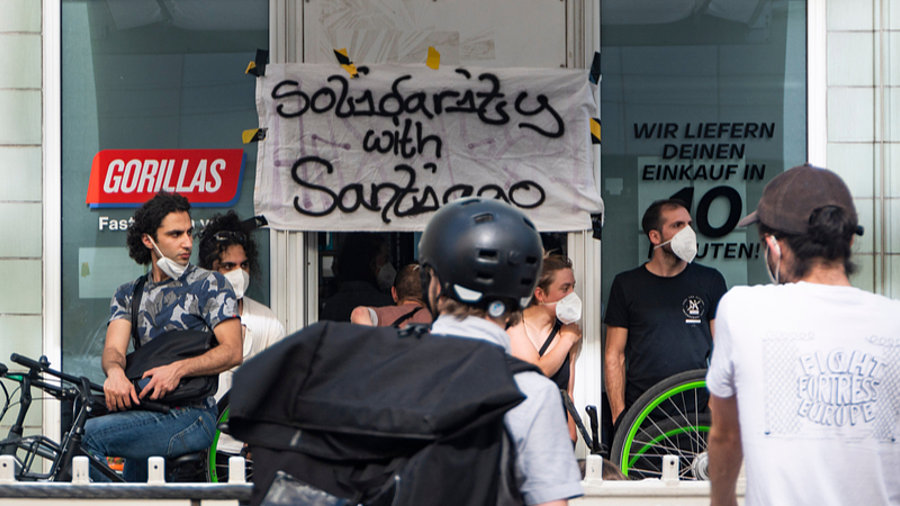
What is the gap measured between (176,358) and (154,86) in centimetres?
249

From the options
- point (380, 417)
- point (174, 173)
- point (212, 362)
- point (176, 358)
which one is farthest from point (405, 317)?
point (380, 417)

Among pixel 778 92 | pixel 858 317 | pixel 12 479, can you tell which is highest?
pixel 778 92

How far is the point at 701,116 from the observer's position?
20.4ft

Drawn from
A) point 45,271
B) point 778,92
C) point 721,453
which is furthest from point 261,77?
point 721,453

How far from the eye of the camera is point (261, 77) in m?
6.07

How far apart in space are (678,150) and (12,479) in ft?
14.3

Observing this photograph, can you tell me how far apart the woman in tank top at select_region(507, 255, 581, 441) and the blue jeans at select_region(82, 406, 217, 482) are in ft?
6.16

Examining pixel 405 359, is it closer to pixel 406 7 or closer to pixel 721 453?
pixel 721 453

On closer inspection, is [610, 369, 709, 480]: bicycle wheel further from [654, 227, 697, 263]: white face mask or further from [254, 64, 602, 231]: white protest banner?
[254, 64, 602, 231]: white protest banner

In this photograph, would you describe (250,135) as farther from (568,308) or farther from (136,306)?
(568,308)

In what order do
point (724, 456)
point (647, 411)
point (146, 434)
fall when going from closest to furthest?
point (724, 456), point (146, 434), point (647, 411)

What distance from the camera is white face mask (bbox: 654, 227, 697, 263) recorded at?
5680 mm

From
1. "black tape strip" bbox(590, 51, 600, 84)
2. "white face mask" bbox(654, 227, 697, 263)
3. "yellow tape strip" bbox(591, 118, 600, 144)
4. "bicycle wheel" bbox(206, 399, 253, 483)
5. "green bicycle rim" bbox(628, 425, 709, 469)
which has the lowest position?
"bicycle wheel" bbox(206, 399, 253, 483)

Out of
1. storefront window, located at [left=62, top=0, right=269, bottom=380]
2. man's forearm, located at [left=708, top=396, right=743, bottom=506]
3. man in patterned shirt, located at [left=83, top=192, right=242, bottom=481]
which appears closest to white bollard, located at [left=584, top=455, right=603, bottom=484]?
man's forearm, located at [left=708, top=396, right=743, bottom=506]
